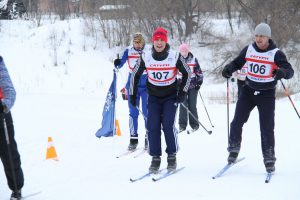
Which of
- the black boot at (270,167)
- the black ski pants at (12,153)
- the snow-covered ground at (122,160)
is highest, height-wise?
the black ski pants at (12,153)

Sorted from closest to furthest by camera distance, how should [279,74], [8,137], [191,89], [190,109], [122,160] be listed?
[8,137], [279,74], [122,160], [191,89], [190,109]

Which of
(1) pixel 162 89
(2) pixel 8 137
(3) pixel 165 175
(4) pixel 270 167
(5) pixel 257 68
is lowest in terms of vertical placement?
(3) pixel 165 175

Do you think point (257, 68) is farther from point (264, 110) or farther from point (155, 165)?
point (155, 165)

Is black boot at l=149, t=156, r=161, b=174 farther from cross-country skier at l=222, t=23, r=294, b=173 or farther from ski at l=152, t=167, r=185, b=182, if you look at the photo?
cross-country skier at l=222, t=23, r=294, b=173

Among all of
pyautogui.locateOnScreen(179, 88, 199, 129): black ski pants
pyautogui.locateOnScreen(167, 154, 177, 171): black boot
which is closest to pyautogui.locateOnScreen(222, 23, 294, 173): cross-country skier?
pyautogui.locateOnScreen(167, 154, 177, 171): black boot

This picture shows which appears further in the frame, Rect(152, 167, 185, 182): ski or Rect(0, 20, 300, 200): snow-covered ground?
Rect(152, 167, 185, 182): ski

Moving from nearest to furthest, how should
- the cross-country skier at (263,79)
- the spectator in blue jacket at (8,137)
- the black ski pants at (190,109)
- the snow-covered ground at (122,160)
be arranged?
the spectator in blue jacket at (8,137)
the snow-covered ground at (122,160)
the cross-country skier at (263,79)
the black ski pants at (190,109)

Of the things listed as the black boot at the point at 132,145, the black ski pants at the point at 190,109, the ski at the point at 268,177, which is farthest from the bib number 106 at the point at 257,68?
the black ski pants at the point at 190,109

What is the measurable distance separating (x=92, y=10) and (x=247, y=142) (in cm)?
2284

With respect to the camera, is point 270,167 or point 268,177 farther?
point 270,167

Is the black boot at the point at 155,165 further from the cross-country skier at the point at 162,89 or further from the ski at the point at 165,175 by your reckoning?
the ski at the point at 165,175

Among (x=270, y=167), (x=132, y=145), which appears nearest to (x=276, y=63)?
(x=270, y=167)

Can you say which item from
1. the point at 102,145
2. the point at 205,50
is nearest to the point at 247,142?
the point at 102,145

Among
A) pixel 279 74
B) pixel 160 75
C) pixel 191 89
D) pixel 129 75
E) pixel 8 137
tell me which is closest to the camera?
pixel 8 137
